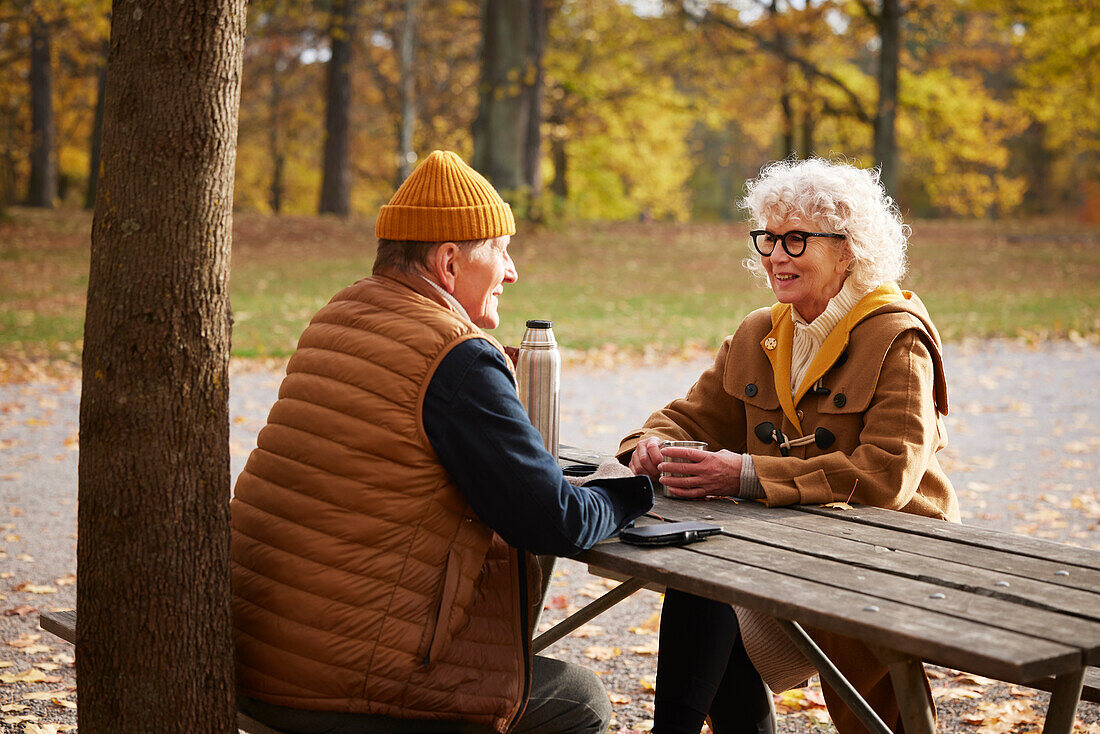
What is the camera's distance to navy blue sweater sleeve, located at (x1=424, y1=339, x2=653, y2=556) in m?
2.31

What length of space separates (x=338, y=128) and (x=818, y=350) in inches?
928

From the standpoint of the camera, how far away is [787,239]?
3260mm

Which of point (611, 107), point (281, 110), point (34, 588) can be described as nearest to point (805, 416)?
point (34, 588)

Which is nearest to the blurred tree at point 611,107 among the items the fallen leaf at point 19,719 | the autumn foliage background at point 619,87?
the autumn foliage background at point 619,87

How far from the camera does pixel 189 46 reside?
2.36 metres

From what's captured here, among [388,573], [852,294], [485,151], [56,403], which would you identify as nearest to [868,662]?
[852,294]

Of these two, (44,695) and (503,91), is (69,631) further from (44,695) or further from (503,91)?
(503,91)

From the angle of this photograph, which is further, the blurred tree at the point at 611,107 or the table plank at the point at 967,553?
the blurred tree at the point at 611,107

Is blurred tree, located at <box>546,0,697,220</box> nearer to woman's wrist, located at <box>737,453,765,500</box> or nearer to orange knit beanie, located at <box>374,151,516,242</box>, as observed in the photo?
woman's wrist, located at <box>737,453,765,500</box>

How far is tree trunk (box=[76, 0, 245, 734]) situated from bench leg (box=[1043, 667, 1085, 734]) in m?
1.66

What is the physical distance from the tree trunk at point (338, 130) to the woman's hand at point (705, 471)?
2344 cm

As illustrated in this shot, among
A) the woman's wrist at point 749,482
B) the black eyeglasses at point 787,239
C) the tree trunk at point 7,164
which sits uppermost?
the tree trunk at point 7,164

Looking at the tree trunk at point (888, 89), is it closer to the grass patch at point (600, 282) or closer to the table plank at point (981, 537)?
the grass patch at point (600, 282)

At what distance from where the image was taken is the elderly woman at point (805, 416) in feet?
9.36
